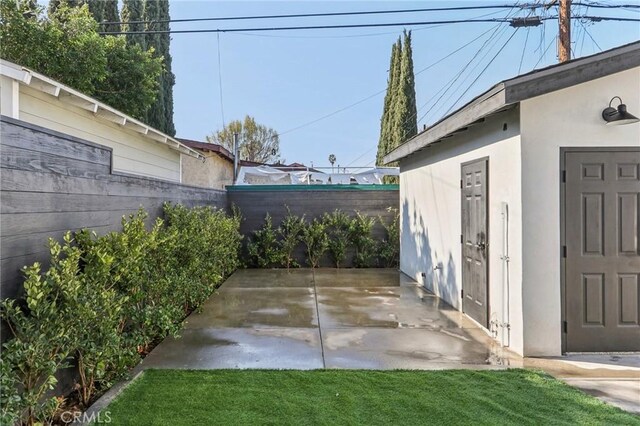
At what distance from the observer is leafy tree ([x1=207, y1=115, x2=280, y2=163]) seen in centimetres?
2744

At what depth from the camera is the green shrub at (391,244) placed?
10234mm

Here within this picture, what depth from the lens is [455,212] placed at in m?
6.15

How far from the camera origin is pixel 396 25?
9281mm

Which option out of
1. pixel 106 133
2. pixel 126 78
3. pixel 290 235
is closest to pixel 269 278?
pixel 290 235

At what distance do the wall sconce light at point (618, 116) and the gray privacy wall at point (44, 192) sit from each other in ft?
16.2

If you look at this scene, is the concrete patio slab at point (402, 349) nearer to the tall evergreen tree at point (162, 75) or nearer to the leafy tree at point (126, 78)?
the leafy tree at point (126, 78)

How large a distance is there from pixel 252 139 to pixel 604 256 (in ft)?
84.2

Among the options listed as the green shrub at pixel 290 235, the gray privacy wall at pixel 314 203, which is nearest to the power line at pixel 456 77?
the gray privacy wall at pixel 314 203

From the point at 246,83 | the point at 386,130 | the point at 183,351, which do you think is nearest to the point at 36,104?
the point at 183,351

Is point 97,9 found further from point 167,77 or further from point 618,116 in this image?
point 618,116

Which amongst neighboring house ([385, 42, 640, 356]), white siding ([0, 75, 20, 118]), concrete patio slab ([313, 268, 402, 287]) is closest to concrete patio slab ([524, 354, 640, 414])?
neighboring house ([385, 42, 640, 356])

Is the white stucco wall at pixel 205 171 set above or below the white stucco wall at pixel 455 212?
above

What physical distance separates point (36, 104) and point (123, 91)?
24.2 ft

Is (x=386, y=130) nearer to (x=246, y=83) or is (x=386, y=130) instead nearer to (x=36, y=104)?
(x=246, y=83)
